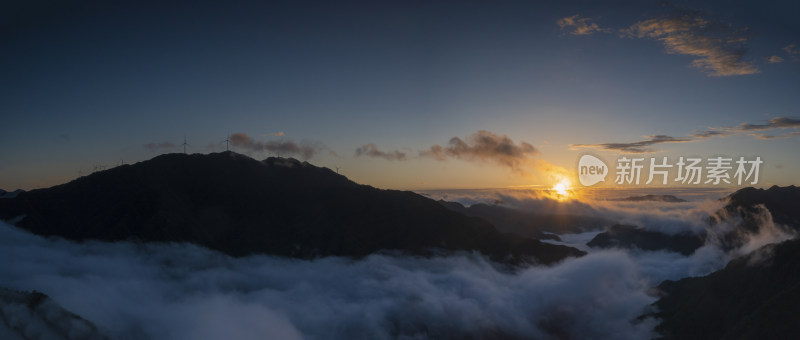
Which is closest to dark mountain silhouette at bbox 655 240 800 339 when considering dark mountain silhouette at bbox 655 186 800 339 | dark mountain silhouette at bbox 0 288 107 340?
dark mountain silhouette at bbox 655 186 800 339

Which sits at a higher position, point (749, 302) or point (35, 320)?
point (749, 302)

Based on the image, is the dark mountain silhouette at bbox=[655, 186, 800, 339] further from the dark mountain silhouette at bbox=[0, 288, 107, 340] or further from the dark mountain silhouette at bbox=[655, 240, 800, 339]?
the dark mountain silhouette at bbox=[0, 288, 107, 340]

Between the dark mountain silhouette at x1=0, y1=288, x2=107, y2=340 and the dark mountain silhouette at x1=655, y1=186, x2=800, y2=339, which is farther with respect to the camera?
the dark mountain silhouette at x1=0, y1=288, x2=107, y2=340

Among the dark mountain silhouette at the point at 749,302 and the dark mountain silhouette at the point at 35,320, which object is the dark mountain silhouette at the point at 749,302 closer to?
the dark mountain silhouette at the point at 749,302

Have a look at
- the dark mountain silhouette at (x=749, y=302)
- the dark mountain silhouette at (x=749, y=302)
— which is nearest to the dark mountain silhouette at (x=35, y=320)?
the dark mountain silhouette at (x=749, y=302)

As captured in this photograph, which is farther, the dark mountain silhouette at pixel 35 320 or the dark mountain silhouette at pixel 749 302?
the dark mountain silhouette at pixel 35 320

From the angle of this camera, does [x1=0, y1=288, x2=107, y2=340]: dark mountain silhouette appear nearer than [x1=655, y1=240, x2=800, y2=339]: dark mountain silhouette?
No

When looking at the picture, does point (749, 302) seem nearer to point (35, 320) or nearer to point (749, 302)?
point (749, 302)

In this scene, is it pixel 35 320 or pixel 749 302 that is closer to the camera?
pixel 35 320

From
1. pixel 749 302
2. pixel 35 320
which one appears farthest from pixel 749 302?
pixel 35 320
